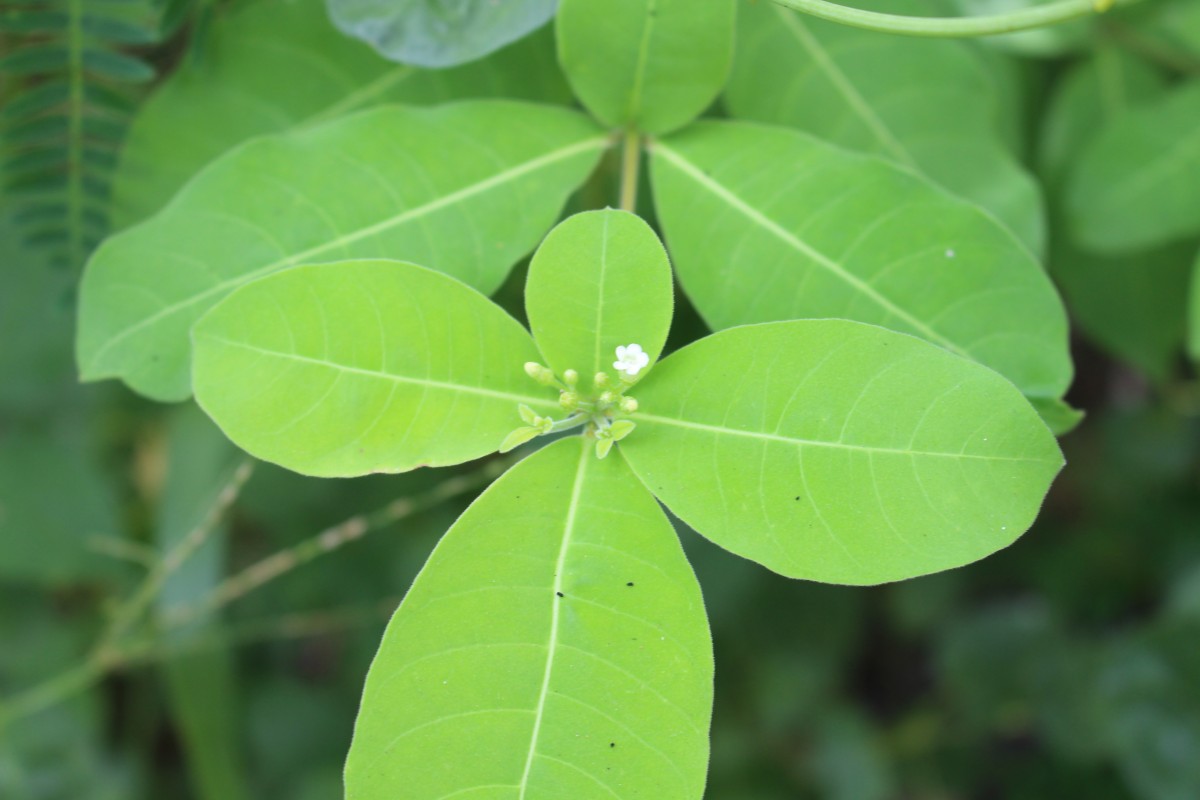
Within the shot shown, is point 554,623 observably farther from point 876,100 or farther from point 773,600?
point 773,600

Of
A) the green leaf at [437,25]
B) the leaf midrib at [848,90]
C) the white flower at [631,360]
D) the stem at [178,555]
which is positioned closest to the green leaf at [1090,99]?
the leaf midrib at [848,90]

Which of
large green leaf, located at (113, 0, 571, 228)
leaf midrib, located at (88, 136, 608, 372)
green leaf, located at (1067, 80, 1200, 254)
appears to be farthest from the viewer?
green leaf, located at (1067, 80, 1200, 254)

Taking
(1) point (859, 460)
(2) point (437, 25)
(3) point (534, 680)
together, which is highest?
(2) point (437, 25)

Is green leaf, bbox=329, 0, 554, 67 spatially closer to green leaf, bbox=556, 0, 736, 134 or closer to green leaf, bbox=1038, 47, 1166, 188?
green leaf, bbox=556, 0, 736, 134

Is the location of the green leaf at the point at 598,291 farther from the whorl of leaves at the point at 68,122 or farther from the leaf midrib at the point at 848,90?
the whorl of leaves at the point at 68,122

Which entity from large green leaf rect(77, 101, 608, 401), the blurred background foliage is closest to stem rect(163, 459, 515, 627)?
the blurred background foliage

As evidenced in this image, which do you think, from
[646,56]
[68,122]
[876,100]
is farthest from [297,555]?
[876,100]
